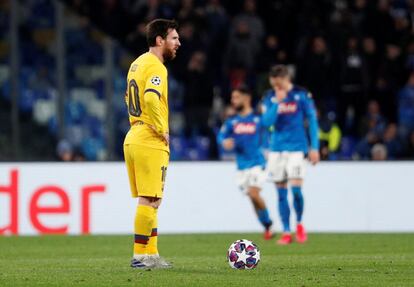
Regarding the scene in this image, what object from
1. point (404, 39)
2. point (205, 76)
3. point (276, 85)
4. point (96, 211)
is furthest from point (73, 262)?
point (404, 39)

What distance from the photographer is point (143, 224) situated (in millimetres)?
10633

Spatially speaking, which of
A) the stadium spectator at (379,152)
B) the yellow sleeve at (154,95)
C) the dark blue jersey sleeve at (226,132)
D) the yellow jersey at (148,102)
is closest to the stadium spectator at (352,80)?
the stadium spectator at (379,152)

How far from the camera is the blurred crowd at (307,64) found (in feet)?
66.2

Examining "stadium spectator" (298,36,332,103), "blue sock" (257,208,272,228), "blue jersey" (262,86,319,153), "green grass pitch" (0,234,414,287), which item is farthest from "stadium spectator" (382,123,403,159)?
"blue jersey" (262,86,319,153)

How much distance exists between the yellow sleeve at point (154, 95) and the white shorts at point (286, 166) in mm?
4913

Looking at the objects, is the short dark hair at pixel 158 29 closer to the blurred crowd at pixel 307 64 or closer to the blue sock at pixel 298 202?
the blue sock at pixel 298 202

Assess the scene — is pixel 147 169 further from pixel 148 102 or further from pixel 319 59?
pixel 319 59

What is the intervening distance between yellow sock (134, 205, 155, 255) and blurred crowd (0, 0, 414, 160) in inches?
364

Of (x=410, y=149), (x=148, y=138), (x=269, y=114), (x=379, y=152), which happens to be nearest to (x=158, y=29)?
(x=148, y=138)

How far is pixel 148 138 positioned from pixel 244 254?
1358 millimetres

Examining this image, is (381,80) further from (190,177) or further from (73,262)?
(73,262)

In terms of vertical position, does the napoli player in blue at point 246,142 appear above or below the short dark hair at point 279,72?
below

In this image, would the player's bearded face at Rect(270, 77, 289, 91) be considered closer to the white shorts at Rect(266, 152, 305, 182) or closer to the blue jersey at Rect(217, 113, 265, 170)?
the white shorts at Rect(266, 152, 305, 182)

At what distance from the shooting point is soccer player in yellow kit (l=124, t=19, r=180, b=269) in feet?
34.9
